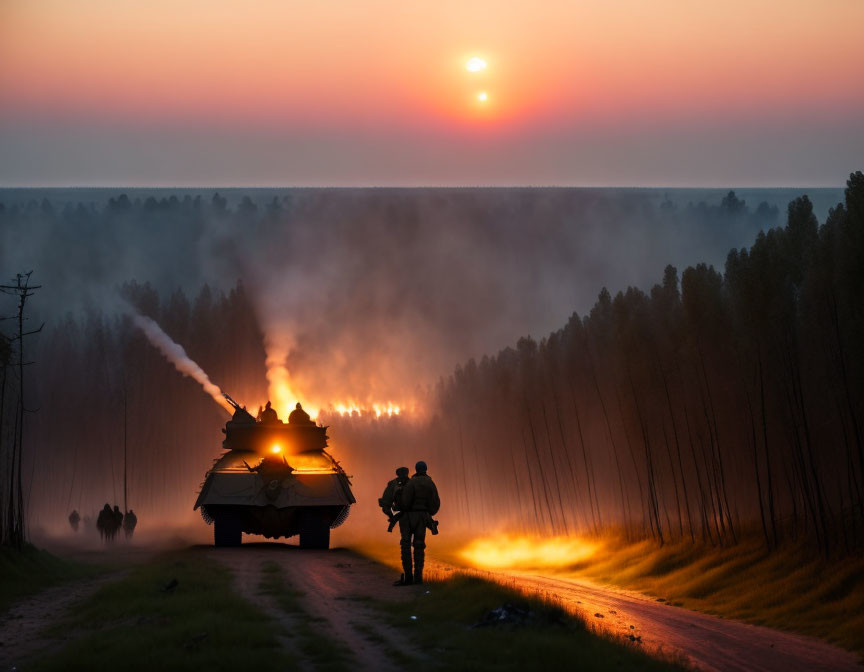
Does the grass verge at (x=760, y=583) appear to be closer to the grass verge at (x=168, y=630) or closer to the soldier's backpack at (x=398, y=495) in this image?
the soldier's backpack at (x=398, y=495)

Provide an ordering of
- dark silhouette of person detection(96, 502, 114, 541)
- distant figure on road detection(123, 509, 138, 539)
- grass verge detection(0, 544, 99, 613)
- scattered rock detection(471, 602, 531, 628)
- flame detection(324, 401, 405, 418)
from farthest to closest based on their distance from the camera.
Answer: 1. flame detection(324, 401, 405, 418)
2. distant figure on road detection(123, 509, 138, 539)
3. dark silhouette of person detection(96, 502, 114, 541)
4. grass verge detection(0, 544, 99, 613)
5. scattered rock detection(471, 602, 531, 628)

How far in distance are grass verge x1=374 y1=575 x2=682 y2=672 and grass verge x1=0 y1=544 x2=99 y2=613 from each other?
13.1 meters

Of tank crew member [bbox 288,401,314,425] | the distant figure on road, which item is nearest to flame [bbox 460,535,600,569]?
tank crew member [bbox 288,401,314,425]

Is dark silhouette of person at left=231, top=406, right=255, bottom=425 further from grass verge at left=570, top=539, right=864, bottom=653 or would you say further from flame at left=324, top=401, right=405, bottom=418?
flame at left=324, top=401, right=405, bottom=418

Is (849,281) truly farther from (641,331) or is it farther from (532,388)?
(532,388)

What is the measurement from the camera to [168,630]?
21.0 metres

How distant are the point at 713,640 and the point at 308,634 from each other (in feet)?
29.5

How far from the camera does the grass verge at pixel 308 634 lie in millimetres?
18312

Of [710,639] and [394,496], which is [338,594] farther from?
[710,639]

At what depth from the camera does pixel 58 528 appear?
85750 millimetres

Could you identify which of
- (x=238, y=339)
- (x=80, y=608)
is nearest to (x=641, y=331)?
(x=80, y=608)

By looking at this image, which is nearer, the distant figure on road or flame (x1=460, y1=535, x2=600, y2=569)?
flame (x1=460, y1=535, x2=600, y2=569)

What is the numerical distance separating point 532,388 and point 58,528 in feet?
115

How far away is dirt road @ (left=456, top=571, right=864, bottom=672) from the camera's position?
2198cm
